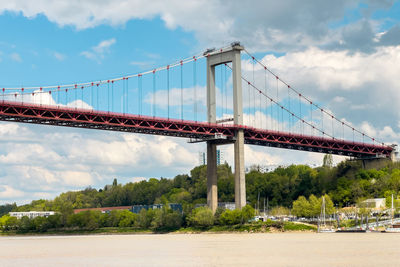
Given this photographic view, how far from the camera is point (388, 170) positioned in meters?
132

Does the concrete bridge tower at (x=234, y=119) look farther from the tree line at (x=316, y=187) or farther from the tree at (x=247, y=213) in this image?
the tree line at (x=316, y=187)

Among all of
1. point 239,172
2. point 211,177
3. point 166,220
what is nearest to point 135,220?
point 166,220

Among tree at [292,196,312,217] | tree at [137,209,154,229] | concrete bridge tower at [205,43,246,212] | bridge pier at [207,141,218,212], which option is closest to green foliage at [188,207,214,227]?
bridge pier at [207,141,218,212]

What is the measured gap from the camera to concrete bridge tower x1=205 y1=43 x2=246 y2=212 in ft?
352

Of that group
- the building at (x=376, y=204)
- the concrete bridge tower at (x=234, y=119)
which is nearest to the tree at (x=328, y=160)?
the building at (x=376, y=204)

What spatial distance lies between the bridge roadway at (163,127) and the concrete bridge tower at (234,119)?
234 cm

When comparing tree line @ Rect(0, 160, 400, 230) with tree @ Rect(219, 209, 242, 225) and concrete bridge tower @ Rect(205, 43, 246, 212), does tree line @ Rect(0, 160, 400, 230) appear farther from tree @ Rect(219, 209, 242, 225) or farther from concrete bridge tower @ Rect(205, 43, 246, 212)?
tree @ Rect(219, 209, 242, 225)

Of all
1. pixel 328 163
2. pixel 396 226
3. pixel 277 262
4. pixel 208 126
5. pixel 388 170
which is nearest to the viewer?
pixel 277 262

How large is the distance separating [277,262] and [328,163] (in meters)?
153

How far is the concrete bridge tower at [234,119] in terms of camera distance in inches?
4222

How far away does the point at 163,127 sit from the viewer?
101 metres

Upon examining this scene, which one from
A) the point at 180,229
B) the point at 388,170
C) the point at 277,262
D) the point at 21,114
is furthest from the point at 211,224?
the point at 277,262

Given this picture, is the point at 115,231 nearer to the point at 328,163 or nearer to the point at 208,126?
the point at 208,126

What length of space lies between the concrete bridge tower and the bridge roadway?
234 centimetres
